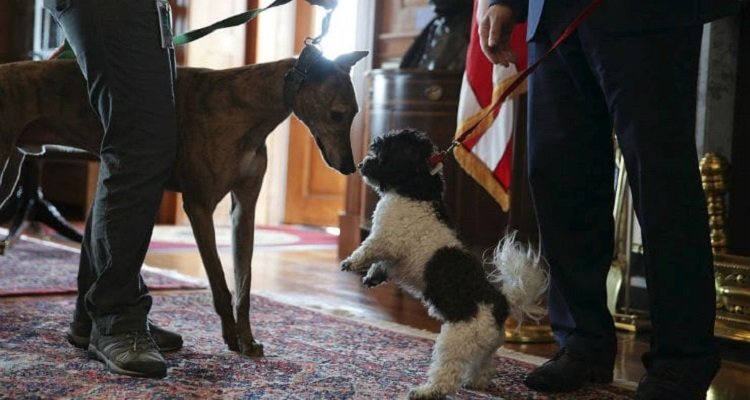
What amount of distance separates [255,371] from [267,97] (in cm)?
68

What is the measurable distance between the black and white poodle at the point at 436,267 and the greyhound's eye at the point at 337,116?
33 cm

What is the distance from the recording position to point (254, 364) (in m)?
2.04

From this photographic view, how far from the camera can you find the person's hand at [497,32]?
1986 mm

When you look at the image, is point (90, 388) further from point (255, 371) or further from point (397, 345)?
point (397, 345)

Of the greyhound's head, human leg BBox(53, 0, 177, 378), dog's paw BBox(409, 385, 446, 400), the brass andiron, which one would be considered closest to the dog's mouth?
the greyhound's head

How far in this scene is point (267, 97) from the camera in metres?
2.19

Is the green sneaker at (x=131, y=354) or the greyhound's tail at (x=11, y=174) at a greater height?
the greyhound's tail at (x=11, y=174)

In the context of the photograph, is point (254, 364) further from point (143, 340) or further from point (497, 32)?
point (497, 32)

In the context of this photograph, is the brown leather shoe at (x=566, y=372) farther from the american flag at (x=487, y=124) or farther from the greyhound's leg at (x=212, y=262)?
the american flag at (x=487, y=124)

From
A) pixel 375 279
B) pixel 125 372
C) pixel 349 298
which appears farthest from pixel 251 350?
pixel 349 298

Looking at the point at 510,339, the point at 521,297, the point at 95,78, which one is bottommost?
the point at 510,339

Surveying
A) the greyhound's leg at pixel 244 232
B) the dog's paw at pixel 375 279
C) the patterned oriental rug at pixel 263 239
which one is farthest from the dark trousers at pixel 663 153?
the patterned oriental rug at pixel 263 239

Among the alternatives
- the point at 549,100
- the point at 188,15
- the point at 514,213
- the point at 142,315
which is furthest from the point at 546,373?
the point at 188,15

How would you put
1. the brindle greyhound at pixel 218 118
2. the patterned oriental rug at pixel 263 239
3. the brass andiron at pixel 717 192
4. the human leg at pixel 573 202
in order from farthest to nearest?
1. the patterned oriental rug at pixel 263 239
2. the brass andiron at pixel 717 192
3. the brindle greyhound at pixel 218 118
4. the human leg at pixel 573 202
